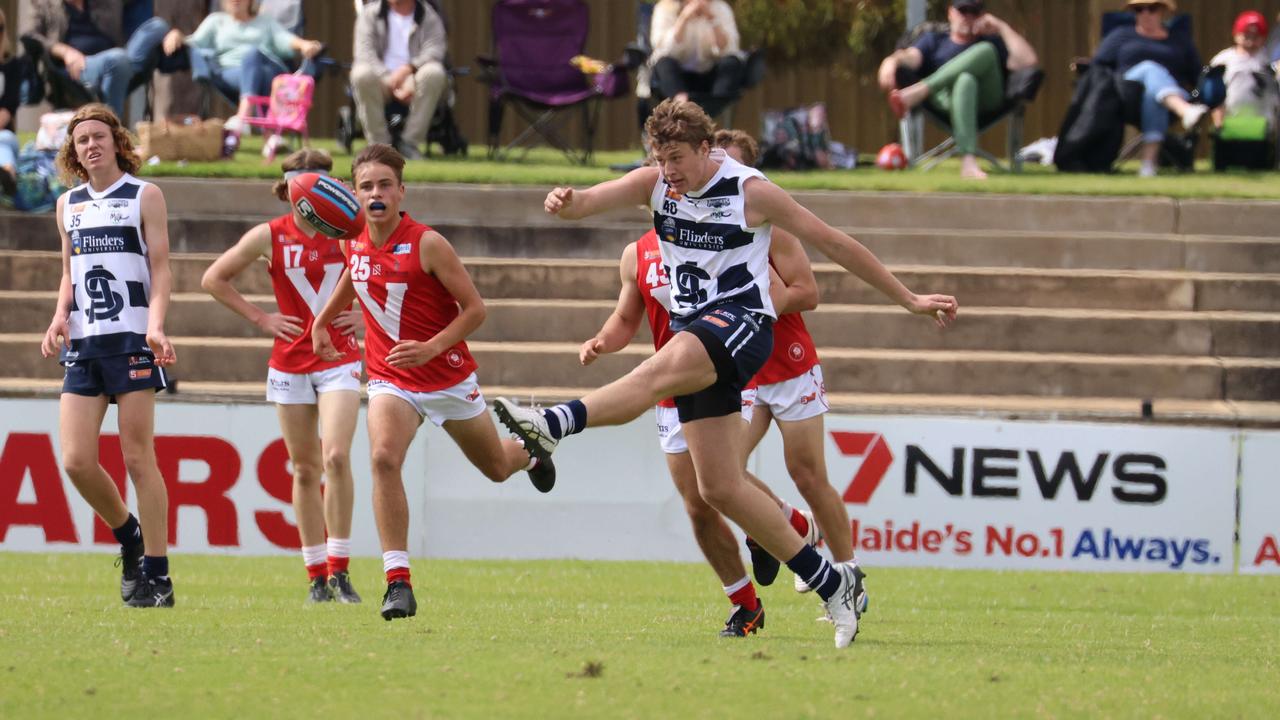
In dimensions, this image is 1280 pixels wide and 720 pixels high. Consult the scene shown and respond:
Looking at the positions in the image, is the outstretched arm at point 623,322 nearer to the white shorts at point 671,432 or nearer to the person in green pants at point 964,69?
the white shorts at point 671,432

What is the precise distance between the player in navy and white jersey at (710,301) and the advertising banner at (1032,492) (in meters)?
5.14

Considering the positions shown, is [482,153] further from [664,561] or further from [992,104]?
[664,561]

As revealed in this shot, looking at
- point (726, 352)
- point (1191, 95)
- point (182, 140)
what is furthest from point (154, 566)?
point (1191, 95)

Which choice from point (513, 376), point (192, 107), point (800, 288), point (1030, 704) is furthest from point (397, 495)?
point (192, 107)

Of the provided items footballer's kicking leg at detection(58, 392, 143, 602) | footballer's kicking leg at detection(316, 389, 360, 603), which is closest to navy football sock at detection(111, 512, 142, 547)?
footballer's kicking leg at detection(58, 392, 143, 602)

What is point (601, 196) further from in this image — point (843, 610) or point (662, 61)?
point (662, 61)

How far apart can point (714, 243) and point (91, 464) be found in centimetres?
319

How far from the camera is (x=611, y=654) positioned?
24.3 feet

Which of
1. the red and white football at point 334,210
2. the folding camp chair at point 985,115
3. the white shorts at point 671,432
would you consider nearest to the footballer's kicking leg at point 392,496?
the red and white football at point 334,210

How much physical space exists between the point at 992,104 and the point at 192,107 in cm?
868

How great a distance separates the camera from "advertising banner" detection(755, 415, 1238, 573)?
507 inches

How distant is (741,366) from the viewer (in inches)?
297

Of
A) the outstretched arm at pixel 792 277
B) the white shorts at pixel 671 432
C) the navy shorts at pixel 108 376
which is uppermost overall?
the outstretched arm at pixel 792 277

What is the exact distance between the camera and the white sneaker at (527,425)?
737cm
